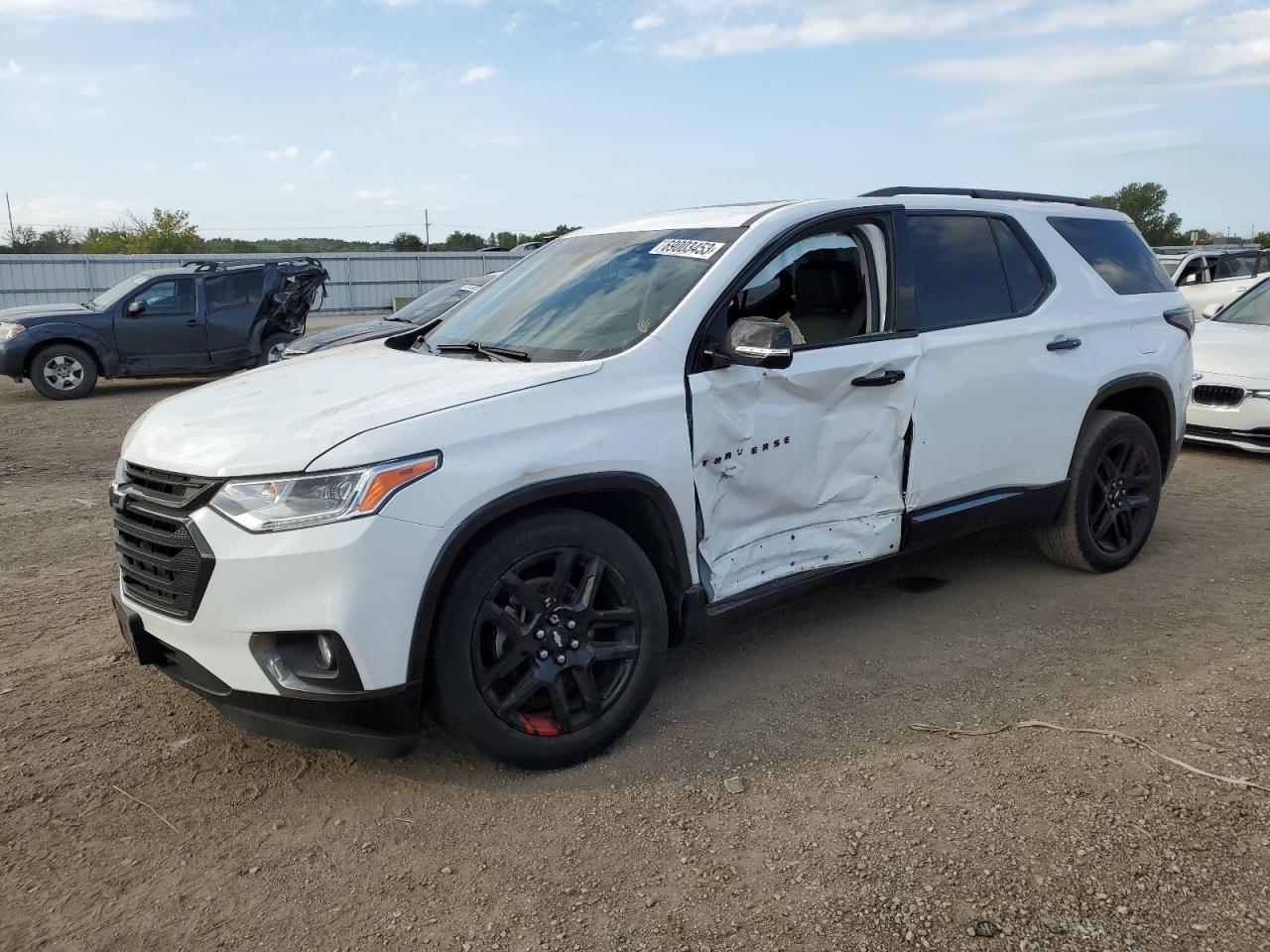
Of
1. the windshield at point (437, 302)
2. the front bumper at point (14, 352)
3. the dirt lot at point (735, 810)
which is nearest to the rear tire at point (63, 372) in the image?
the front bumper at point (14, 352)

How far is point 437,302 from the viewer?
35.9 ft

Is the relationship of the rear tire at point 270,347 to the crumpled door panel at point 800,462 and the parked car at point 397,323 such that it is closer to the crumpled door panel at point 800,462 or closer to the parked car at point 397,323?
the parked car at point 397,323

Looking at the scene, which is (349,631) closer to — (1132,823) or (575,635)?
(575,635)

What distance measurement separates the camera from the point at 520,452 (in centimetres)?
312

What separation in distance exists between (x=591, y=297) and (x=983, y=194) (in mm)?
2090

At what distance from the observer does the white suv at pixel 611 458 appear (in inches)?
115

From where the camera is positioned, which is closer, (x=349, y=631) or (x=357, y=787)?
(x=349, y=631)

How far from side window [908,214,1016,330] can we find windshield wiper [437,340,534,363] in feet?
5.70

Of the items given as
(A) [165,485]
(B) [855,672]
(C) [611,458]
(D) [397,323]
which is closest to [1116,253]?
(B) [855,672]

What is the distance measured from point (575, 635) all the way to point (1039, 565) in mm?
3169

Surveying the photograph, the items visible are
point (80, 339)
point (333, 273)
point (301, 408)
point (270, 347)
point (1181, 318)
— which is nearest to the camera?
point (301, 408)

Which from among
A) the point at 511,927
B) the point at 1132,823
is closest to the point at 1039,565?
the point at 1132,823

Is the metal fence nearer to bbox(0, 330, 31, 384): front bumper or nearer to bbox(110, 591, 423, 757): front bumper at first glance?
bbox(0, 330, 31, 384): front bumper

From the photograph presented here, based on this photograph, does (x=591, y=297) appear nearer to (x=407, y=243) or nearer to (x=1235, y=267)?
(x=1235, y=267)
